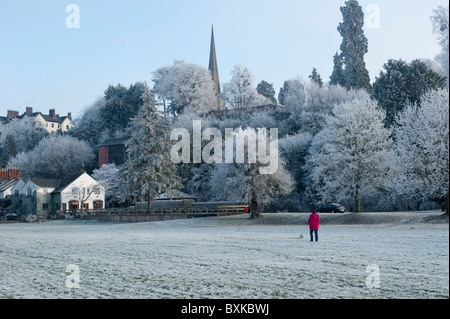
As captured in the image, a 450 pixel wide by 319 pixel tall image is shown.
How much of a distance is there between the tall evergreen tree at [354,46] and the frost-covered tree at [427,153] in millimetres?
45056

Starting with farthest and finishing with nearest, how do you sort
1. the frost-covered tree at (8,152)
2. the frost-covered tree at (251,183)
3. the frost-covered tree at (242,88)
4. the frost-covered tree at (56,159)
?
the frost-covered tree at (242,88) < the frost-covered tree at (8,152) < the frost-covered tree at (56,159) < the frost-covered tree at (251,183)

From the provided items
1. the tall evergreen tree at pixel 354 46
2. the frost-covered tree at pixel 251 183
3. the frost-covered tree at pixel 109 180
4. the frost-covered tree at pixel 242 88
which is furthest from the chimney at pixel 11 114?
the frost-covered tree at pixel 251 183

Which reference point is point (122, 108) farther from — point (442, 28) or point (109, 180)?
point (442, 28)

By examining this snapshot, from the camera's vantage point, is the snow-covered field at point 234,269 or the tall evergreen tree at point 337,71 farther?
the tall evergreen tree at point 337,71

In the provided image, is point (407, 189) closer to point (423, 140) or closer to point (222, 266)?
point (423, 140)

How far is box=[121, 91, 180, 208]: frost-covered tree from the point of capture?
190ft

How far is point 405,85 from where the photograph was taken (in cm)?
6381

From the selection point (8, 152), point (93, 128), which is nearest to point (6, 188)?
point (8, 152)

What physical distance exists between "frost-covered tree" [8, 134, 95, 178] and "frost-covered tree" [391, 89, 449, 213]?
69266 mm

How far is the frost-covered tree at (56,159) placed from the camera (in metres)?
95.3

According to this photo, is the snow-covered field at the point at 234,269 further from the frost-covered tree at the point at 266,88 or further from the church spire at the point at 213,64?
the church spire at the point at 213,64

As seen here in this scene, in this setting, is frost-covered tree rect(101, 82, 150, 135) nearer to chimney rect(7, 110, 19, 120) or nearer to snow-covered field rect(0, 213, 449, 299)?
chimney rect(7, 110, 19, 120)

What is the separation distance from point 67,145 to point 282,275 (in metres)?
88.3

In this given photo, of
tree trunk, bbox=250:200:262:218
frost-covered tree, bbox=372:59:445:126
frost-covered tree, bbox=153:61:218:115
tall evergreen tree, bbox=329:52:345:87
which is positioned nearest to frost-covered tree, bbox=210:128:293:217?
tree trunk, bbox=250:200:262:218
